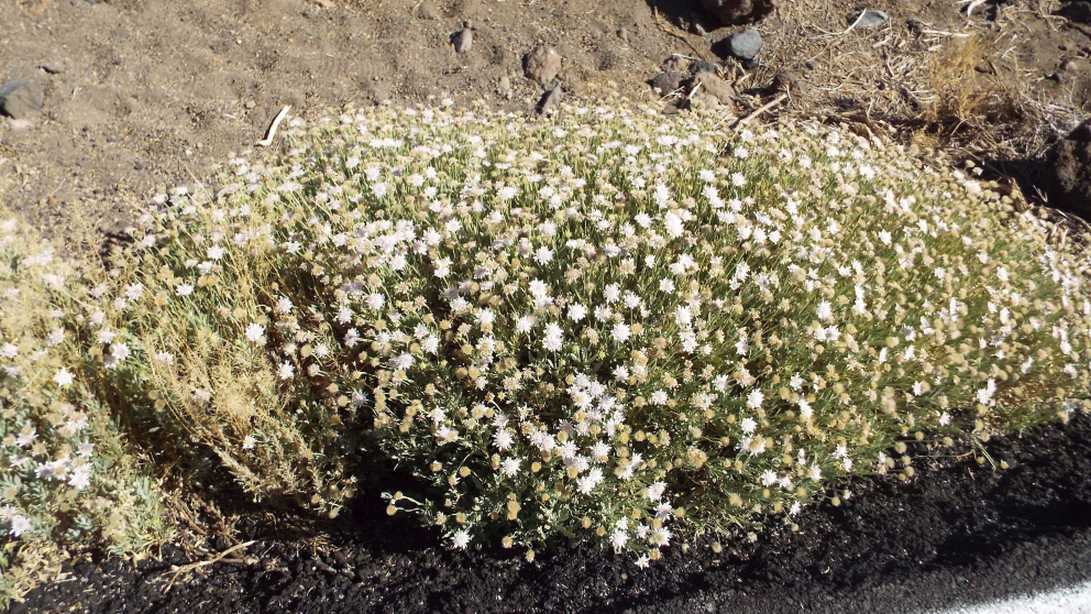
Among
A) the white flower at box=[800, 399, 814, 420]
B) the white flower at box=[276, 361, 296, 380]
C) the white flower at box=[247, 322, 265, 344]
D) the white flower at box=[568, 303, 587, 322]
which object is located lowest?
the white flower at box=[800, 399, 814, 420]

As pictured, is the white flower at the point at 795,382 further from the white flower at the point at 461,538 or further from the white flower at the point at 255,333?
the white flower at the point at 255,333

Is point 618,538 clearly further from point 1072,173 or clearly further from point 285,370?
point 1072,173

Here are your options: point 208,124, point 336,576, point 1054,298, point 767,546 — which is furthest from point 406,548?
point 208,124

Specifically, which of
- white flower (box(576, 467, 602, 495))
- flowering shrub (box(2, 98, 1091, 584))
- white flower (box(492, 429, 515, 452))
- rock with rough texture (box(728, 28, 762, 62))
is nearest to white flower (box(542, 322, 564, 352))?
flowering shrub (box(2, 98, 1091, 584))

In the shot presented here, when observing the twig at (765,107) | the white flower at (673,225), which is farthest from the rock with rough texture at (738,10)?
the white flower at (673,225)

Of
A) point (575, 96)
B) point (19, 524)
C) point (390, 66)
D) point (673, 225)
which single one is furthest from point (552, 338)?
point (390, 66)

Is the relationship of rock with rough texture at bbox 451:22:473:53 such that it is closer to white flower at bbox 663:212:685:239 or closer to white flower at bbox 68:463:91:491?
white flower at bbox 663:212:685:239
